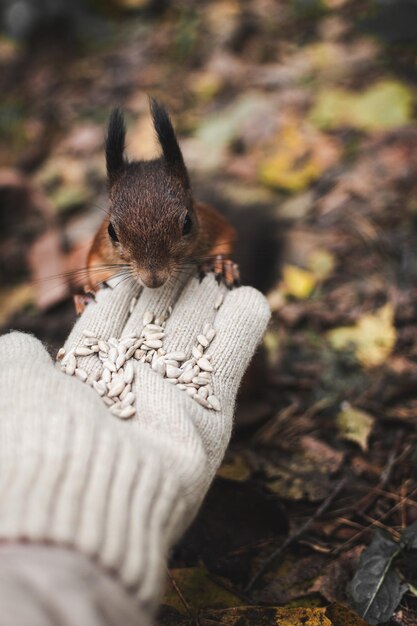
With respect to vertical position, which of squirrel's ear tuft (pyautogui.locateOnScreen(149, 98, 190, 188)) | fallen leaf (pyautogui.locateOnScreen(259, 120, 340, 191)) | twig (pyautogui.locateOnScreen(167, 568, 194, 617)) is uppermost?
squirrel's ear tuft (pyautogui.locateOnScreen(149, 98, 190, 188))

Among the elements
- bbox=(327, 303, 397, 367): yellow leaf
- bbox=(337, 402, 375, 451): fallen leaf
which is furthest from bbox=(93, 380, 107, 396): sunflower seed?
bbox=(327, 303, 397, 367): yellow leaf

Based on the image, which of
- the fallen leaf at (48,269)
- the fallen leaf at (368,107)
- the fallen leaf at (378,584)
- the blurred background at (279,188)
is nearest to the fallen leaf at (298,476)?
the blurred background at (279,188)

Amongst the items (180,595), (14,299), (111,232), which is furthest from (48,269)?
(180,595)

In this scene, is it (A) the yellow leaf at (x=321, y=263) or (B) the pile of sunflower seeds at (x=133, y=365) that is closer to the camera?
(B) the pile of sunflower seeds at (x=133, y=365)

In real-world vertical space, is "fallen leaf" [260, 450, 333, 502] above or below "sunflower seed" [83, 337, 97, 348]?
below

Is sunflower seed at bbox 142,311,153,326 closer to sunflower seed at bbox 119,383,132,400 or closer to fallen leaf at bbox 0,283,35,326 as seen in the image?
sunflower seed at bbox 119,383,132,400

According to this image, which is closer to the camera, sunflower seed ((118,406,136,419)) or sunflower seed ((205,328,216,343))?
sunflower seed ((118,406,136,419))

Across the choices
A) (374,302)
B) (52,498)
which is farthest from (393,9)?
(52,498)

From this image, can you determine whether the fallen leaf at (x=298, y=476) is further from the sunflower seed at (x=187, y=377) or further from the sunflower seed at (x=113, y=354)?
the sunflower seed at (x=113, y=354)
